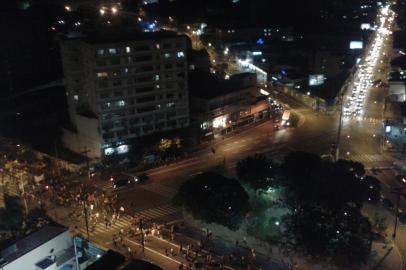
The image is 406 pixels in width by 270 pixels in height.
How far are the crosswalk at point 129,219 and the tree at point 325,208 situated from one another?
8.25 meters

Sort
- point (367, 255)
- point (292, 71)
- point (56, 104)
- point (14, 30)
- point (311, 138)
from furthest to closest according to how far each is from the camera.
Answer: point (292, 71), point (14, 30), point (56, 104), point (311, 138), point (367, 255)

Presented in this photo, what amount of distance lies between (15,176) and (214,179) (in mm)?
18323

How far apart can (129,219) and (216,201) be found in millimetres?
6943

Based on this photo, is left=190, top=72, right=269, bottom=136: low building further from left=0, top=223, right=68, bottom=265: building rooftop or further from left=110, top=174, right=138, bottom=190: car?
left=0, top=223, right=68, bottom=265: building rooftop

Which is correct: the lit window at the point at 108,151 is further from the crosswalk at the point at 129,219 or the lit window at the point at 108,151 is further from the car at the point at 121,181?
the crosswalk at the point at 129,219

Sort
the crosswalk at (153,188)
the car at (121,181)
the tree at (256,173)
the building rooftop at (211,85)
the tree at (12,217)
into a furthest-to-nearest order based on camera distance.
A: the building rooftop at (211,85) → the car at (121,181) → the crosswalk at (153,188) → the tree at (256,173) → the tree at (12,217)

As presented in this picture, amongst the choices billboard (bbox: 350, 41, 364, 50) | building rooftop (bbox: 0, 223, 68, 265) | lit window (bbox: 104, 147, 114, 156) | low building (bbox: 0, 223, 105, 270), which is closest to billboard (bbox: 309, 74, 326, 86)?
billboard (bbox: 350, 41, 364, 50)

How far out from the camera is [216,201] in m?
27.7

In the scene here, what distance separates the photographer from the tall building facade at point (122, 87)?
133ft

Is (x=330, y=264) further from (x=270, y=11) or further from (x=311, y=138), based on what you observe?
(x=270, y=11)

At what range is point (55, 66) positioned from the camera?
61094mm

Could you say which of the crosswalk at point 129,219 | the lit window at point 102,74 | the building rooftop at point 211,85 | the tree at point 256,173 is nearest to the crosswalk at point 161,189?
the crosswalk at point 129,219

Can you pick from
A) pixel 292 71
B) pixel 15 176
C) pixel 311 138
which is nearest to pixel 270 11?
pixel 292 71

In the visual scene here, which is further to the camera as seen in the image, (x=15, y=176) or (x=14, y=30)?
(x=14, y=30)
